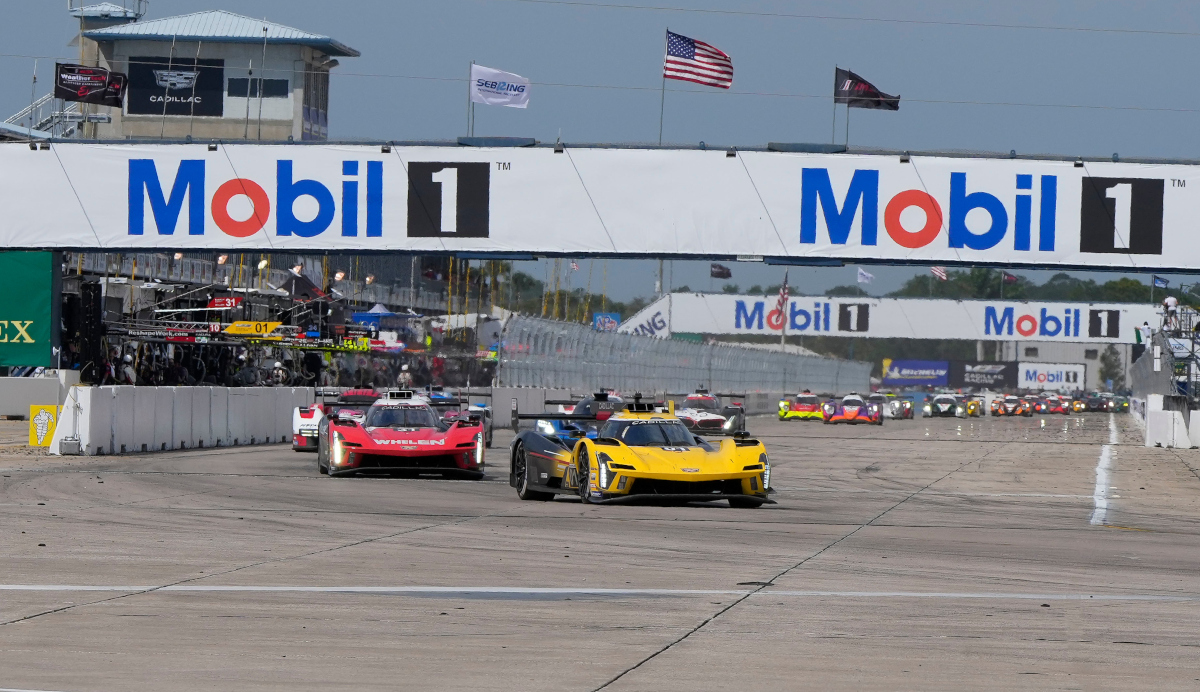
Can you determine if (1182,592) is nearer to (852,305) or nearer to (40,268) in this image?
(40,268)

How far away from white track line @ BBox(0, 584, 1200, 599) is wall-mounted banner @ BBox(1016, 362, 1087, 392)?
136 m

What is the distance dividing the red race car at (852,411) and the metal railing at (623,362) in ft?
22.7

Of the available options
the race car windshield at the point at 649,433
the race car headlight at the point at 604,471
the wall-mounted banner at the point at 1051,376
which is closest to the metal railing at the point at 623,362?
the race car windshield at the point at 649,433

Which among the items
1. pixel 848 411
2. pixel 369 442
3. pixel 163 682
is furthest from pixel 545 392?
pixel 163 682

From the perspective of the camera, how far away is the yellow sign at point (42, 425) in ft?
88.1

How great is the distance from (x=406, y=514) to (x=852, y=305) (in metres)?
92.2

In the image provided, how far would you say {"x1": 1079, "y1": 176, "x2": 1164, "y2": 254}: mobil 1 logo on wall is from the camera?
2830cm

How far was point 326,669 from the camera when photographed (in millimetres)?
7023

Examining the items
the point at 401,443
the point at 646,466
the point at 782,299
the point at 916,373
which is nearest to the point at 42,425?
the point at 401,443

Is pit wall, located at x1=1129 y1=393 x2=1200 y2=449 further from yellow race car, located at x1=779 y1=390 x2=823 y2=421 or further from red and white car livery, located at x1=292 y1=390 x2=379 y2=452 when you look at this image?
yellow race car, located at x1=779 y1=390 x2=823 y2=421

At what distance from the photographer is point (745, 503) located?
17.8 meters

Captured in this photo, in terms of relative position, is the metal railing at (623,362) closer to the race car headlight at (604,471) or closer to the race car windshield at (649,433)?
the race car windshield at (649,433)

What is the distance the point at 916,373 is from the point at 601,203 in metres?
111

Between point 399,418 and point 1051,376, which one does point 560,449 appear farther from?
point 1051,376
